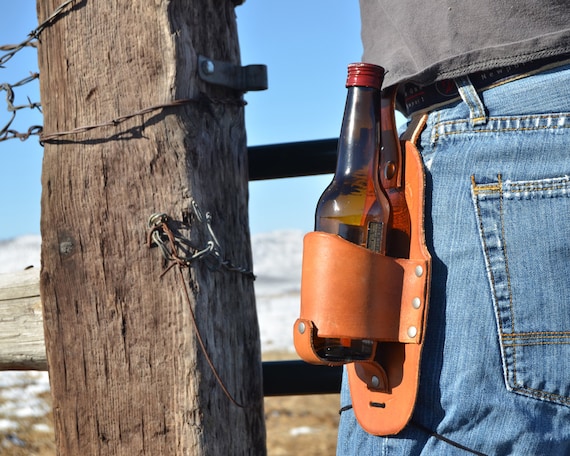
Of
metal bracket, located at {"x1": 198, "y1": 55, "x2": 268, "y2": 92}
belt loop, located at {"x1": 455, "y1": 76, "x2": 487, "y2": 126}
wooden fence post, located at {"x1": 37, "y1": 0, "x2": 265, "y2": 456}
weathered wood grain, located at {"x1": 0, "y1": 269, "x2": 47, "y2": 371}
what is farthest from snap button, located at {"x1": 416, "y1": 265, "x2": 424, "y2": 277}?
weathered wood grain, located at {"x1": 0, "y1": 269, "x2": 47, "y2": 371}

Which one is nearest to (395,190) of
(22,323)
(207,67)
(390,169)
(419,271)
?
(390,169)

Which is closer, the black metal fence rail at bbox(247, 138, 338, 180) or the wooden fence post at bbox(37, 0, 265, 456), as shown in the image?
the wooden fence post at bbox(37, 0, 265, 456)

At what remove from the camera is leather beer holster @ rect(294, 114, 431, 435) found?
4.75ft

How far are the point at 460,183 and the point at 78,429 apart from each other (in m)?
1.05

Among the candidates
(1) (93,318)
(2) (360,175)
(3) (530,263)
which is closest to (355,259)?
(2) (360,175)

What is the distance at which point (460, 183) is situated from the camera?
1.42m

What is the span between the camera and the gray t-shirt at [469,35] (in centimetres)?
140

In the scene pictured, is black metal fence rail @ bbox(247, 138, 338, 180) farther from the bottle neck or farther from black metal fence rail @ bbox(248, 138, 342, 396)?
the bottle neck

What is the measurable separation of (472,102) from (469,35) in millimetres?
115

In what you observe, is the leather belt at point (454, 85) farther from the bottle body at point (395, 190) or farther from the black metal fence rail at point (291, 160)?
the black metal fence rail at point (291, 160)

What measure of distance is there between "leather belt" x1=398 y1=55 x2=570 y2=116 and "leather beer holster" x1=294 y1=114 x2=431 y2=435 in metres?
0.10

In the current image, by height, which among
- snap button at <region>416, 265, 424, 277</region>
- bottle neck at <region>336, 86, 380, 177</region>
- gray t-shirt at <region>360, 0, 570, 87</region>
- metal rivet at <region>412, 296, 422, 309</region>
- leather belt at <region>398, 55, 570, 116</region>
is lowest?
metal rivet at <region>412, 296, 422, 309</region>

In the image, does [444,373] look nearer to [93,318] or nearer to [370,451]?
[370,451]

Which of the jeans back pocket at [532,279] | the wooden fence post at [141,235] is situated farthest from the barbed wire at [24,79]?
the jeans back pocket at [532,279]
